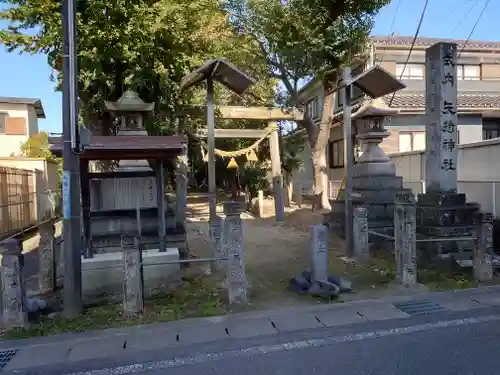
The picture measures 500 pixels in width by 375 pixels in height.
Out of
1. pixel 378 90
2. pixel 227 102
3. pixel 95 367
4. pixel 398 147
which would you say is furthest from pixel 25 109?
pixel 95 367

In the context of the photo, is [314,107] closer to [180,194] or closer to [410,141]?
[410,141]

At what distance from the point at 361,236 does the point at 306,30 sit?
25.2ft

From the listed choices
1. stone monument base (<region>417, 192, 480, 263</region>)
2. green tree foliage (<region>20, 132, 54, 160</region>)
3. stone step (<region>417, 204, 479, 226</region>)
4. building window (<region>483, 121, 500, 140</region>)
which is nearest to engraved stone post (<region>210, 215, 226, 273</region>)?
stone monument base (<region>417, 192, 480, 263</region>)

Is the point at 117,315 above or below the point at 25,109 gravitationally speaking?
below

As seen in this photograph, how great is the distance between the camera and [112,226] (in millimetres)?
8211

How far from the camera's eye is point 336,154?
2209 centimetres

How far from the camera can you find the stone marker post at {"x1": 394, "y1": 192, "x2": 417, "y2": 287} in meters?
6.68

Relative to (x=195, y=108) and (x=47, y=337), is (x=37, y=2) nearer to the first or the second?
(x=195, y=108)

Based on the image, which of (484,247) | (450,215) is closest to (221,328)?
(484,247)

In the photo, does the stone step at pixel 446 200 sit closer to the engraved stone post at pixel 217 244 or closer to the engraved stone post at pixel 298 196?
the engraved stone post at pixel 217 244

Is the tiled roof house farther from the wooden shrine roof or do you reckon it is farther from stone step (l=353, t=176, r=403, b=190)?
the wooden shrine roof

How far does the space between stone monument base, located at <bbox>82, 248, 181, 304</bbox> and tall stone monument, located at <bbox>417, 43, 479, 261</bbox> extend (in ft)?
16.3

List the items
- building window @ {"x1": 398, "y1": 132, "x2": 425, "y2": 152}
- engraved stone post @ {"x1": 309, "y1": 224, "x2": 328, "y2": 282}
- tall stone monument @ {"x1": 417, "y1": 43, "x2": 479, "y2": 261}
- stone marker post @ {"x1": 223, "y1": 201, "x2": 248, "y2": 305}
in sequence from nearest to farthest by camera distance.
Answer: stone marker post @ {"x1": 223, "y1": 201, "x2": 248, "y2": 305} < engraved stone post @ {"x1": 309, "y1": 224, "x2": 328, "y2": 282} < tall stone monument @ {"x1": 417, "y1": 43, "x2": 479, "y2": 261} < building window @ {"x1": 398, "y1": 132, "x2": 425, "y2": 152}

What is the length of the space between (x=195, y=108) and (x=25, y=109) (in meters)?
21.9
